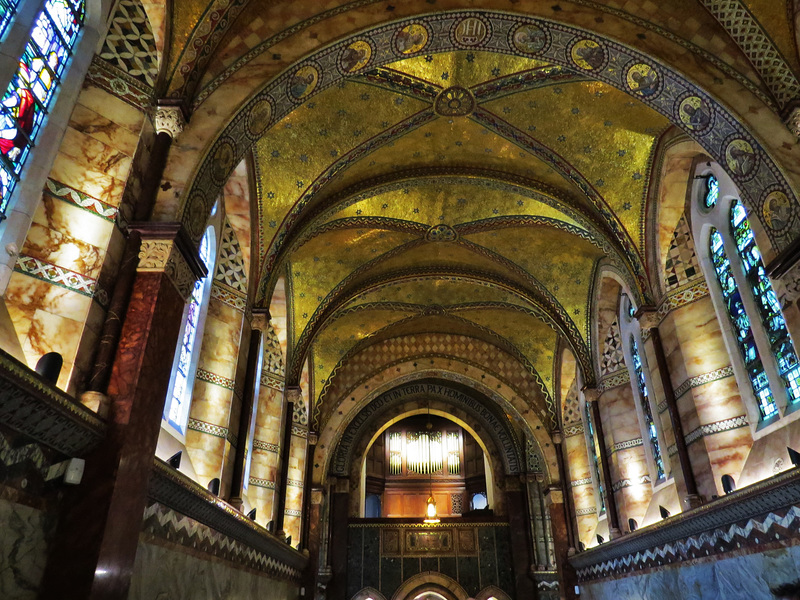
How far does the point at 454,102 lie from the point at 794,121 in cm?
507

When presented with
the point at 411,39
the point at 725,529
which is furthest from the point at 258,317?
the point at 725,529

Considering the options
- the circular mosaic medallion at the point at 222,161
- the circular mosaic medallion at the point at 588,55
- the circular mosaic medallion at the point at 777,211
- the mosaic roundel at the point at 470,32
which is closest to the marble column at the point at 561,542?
the circular mosaic medallion at the point at 777,211

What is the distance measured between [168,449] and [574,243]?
9454 mm

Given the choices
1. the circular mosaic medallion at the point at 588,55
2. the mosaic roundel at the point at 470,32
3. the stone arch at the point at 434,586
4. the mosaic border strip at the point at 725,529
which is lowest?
the mosaic border strip at the point at 725,529

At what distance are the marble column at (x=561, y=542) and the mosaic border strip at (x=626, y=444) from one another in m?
4.22

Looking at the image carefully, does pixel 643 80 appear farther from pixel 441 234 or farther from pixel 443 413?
pixel 443 413

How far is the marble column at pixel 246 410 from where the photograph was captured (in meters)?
9.39

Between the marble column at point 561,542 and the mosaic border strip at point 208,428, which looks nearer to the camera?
the mosaic border strip at point 208,428

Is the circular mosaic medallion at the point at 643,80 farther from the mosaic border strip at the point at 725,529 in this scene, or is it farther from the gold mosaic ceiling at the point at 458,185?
the mosaic border strip at the point at 725,529

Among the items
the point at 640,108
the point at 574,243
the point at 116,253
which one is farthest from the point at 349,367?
the point at 116,253

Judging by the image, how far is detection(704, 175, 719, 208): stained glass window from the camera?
31.3 feet

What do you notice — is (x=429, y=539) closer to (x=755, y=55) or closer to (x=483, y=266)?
(x=483, y=266)

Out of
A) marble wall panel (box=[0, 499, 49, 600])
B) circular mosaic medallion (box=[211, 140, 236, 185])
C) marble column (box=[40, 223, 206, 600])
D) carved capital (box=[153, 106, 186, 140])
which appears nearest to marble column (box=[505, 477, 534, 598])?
circular mosaic medallion (box=[211, 140, 236, 185])

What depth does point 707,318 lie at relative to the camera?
9.73m
